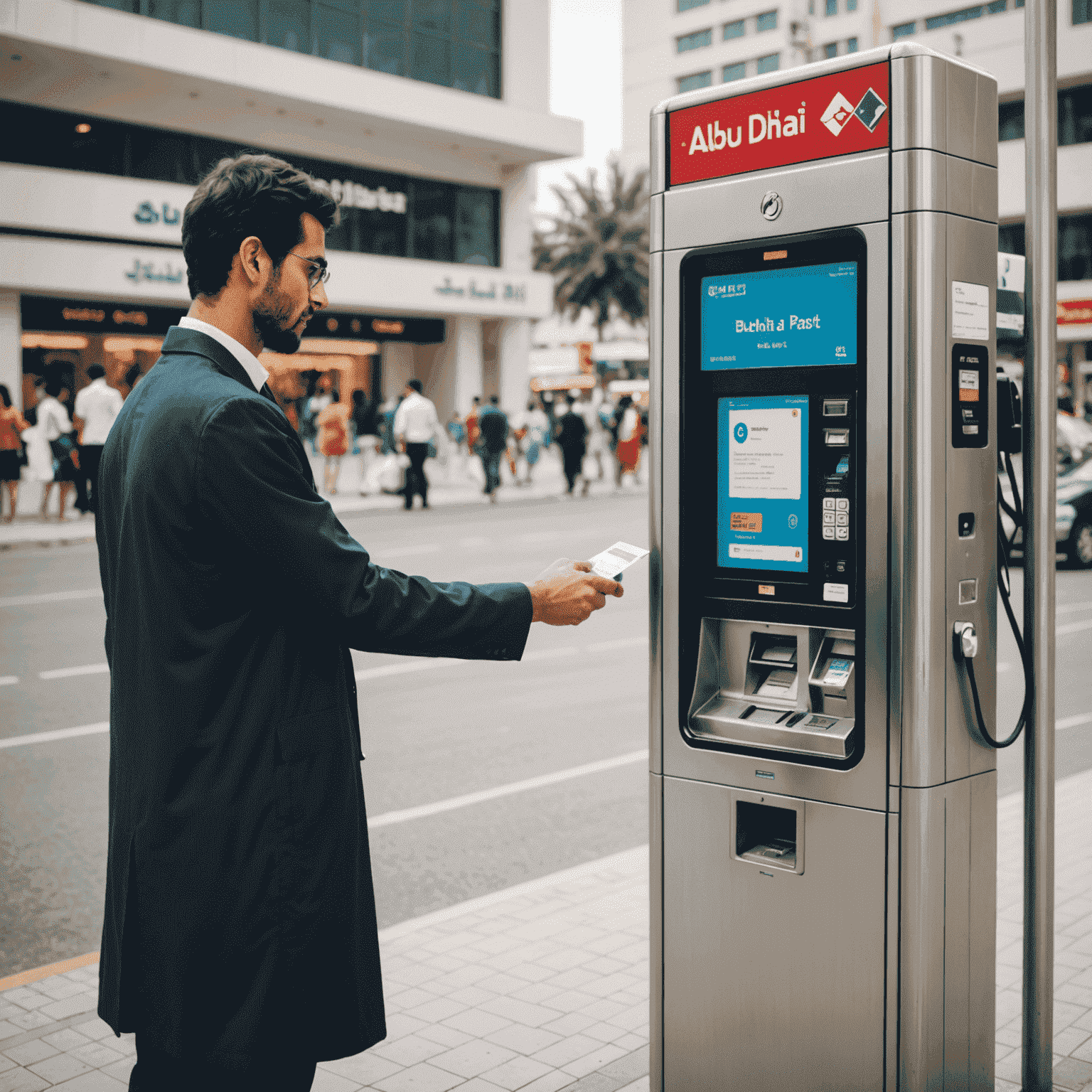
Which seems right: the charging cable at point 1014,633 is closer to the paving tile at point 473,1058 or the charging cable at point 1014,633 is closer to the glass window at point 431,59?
the paving tile at point 473,1058

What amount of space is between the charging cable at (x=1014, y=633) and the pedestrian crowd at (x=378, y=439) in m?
8.20

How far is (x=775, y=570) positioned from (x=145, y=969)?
1567mm

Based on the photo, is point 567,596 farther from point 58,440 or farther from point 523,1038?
point 58,440

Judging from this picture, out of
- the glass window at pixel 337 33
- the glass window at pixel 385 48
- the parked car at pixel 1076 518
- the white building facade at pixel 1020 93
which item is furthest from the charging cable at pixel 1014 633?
the glass window at pixel 385 48

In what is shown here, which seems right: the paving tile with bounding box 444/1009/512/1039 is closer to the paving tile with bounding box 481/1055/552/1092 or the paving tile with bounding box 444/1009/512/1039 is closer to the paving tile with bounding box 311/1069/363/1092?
the paving tile with bounding box 481/1055/552/1092

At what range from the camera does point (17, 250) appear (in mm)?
28234

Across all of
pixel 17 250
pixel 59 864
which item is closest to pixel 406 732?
pixel 59 864

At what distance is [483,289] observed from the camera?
124ft

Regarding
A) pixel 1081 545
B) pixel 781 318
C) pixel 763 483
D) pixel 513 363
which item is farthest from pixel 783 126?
pixel 513 363

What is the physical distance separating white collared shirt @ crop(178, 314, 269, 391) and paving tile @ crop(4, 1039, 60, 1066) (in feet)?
7.17

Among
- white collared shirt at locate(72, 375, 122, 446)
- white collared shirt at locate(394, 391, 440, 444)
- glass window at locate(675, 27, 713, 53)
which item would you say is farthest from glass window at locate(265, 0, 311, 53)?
glass window at locate(675, 27, 713, 53)

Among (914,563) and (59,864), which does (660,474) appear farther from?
(59,864)

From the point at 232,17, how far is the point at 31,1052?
3134 cm

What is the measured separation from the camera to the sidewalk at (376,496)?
691 inches
